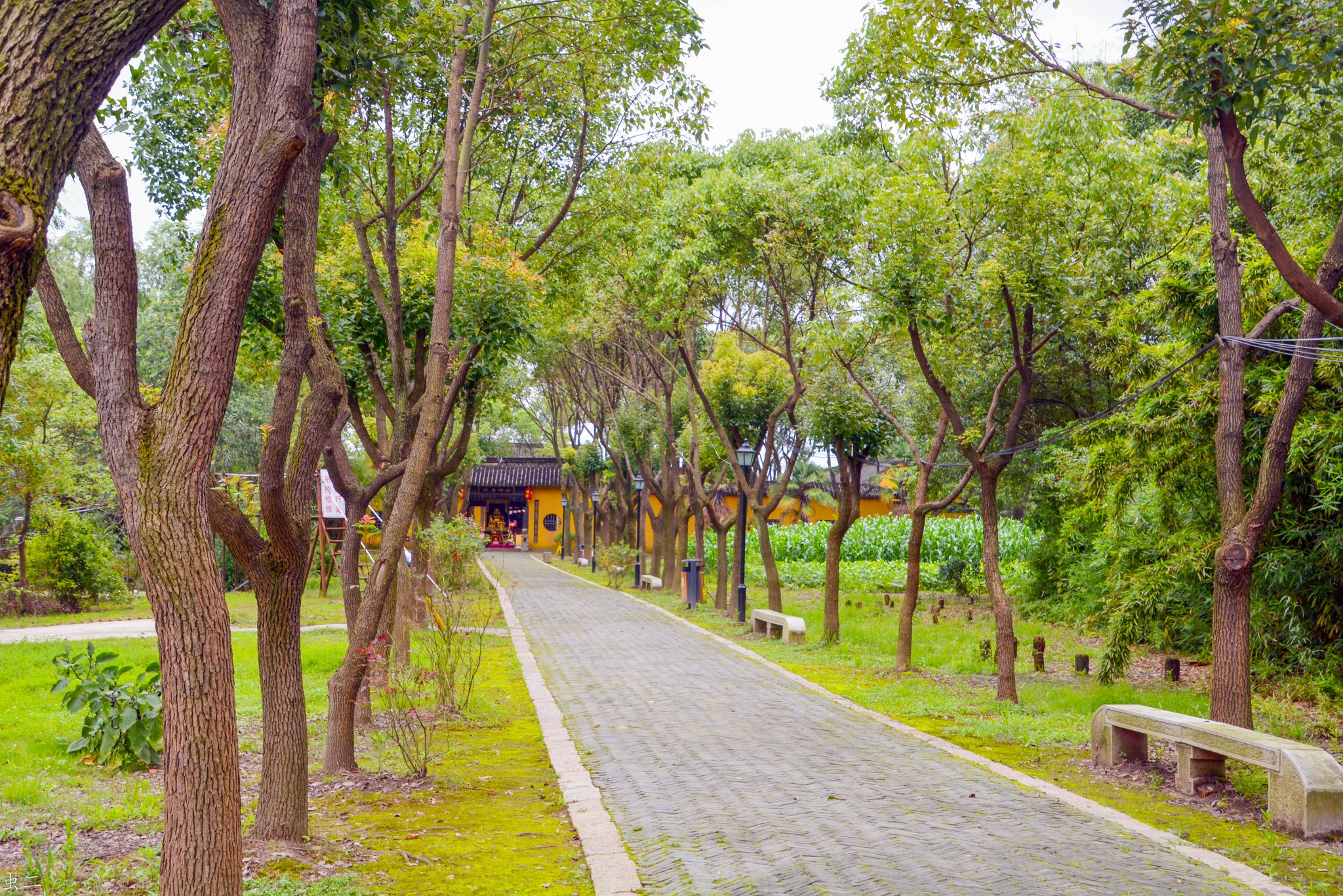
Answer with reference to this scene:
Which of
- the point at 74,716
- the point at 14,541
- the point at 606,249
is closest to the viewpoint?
the point at 74,716

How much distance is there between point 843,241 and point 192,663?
11271 millimetres

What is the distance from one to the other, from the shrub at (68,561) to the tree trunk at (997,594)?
18.0m

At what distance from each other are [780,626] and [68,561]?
14688 mm

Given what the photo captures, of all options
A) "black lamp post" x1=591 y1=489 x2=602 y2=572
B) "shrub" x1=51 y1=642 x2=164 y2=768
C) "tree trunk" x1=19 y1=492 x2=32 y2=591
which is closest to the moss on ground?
"shrub" x1=51 y1=642 x2=164 y2=768

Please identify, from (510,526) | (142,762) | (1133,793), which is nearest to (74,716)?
(142,762)

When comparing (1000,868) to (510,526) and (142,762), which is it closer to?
(142,762)

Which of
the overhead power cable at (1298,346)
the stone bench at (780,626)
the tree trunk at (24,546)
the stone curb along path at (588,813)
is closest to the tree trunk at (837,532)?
→ the stone bench at (780,626)

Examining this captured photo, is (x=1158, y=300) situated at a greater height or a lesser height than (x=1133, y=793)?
greater

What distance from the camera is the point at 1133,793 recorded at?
22.1 feet

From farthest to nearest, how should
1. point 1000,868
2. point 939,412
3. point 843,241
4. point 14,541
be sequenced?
point 14,541 → point 939,412 → point 843,241 → point 1000,868

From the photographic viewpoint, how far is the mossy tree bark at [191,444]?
3537 mm

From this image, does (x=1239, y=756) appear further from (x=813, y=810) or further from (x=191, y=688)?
(x=191, y=688)

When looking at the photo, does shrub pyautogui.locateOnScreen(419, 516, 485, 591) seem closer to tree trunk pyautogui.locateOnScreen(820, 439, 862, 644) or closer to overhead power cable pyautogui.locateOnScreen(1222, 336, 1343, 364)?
tree trunk pyautogui.locateOnScreen(820, 439, 862, 644)

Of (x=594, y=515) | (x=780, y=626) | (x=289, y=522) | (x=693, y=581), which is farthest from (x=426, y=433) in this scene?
(x=594, y=515)
